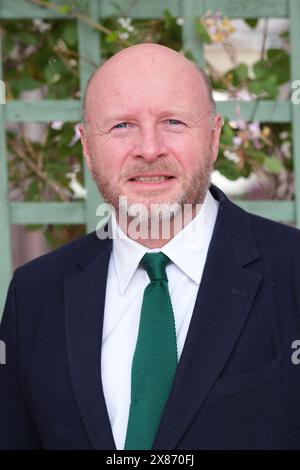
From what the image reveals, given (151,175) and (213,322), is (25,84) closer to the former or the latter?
(151,175)

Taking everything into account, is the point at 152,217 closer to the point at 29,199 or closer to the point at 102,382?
the point at 102,382

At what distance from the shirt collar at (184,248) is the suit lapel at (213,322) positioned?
0.03 m

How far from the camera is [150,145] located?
201cm

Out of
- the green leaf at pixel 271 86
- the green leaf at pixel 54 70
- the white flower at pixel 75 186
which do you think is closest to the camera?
the green leaf at pixel 271 86

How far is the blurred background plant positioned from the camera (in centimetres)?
267

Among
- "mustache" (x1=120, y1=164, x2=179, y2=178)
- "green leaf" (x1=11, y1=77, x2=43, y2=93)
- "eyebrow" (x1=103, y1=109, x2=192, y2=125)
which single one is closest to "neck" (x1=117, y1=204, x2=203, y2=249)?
"mustache" (x1=120, y1=164, x2=179, y2=178)

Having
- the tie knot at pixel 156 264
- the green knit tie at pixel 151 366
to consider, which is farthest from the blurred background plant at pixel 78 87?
the green knit tie at pixel 151 366

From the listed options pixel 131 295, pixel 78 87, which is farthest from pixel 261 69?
pixel 131 295

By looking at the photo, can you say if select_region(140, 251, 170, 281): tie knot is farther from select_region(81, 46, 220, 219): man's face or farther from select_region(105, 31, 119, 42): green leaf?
select_region(105, 31, 119, 42): green leaf

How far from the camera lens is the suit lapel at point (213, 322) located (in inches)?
74.6

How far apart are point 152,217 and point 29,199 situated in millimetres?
910

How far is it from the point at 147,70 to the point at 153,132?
168mm

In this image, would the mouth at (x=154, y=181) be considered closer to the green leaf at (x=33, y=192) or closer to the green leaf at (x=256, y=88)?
the green leaf at (x=256, y=88)

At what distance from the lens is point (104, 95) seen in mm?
2111
